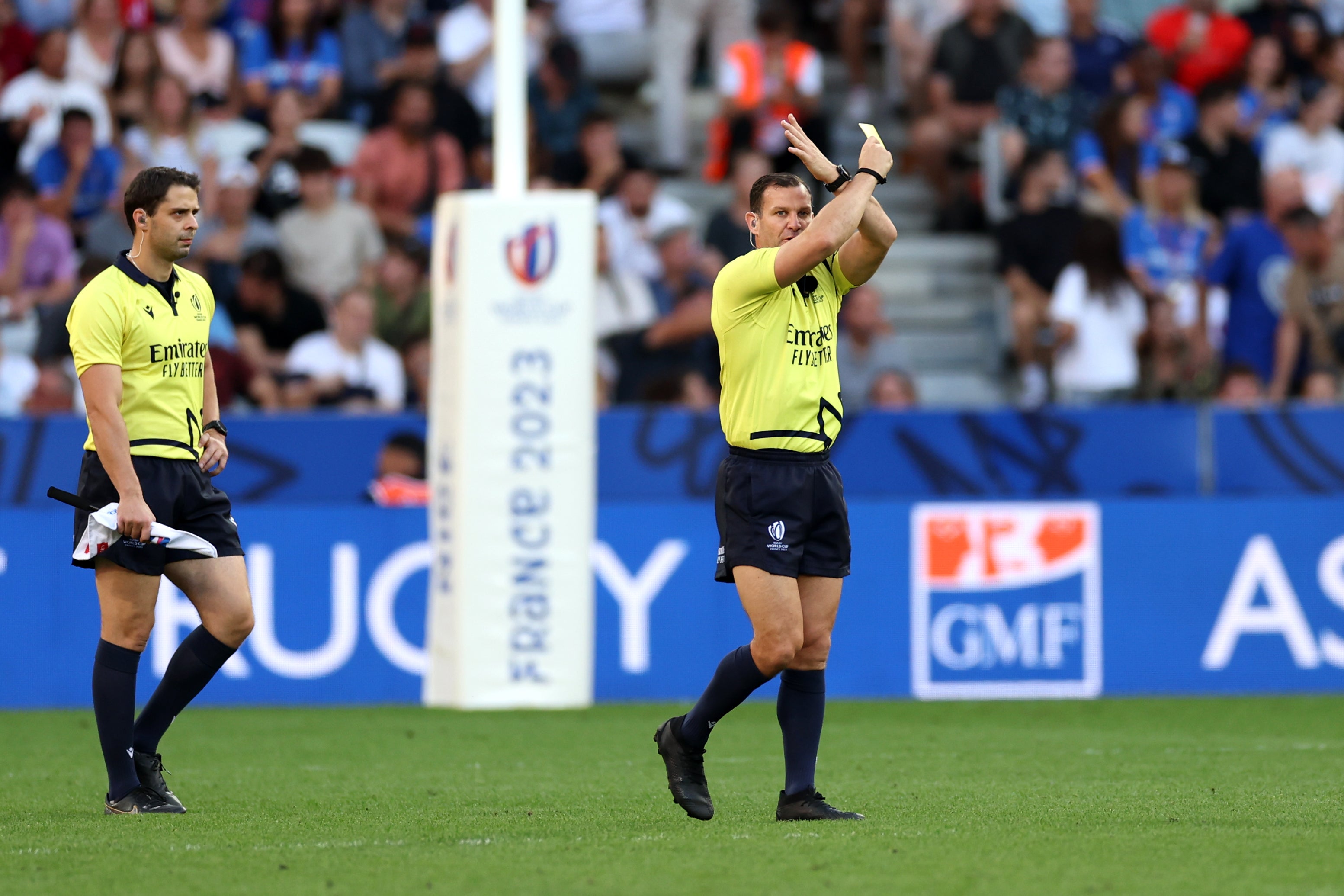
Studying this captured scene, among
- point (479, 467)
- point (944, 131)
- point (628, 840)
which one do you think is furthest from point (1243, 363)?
point (628, 840)

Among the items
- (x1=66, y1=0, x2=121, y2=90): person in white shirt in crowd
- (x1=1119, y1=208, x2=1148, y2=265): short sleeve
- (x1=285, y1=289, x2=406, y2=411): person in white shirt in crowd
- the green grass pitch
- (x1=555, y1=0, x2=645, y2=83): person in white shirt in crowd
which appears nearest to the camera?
the green grass pitch

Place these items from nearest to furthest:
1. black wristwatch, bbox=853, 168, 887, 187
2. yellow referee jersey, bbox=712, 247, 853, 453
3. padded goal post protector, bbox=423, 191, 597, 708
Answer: black wristwatch, bbox=853, 168, 887, 187, yellow referee jersey, bbox=712, 247, 853, 453, padded goal post protector, bbox=423, 191, 597, 708

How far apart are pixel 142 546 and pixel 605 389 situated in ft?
22.9

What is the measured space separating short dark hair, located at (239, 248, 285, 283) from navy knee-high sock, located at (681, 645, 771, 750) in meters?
7.80

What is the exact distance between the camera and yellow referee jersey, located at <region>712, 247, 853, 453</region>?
646 cm

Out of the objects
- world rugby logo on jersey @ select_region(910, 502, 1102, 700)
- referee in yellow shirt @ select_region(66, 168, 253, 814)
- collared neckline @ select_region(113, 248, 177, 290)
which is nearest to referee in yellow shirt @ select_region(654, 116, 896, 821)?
referee in yellow shirt @ select_region(66, 168, 253, 814)

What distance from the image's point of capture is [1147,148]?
16.5m

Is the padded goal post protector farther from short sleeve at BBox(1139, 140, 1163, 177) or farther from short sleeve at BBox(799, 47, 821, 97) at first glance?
short sleeve at BBox(1139, 140, 1163, 177)

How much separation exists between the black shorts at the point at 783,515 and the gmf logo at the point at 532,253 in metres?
4.48

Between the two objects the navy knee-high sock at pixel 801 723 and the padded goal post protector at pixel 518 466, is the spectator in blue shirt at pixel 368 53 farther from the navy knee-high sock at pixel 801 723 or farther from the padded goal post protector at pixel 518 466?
the navy knee-high sock at pixel 801 723

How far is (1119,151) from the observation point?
16266 millimetres

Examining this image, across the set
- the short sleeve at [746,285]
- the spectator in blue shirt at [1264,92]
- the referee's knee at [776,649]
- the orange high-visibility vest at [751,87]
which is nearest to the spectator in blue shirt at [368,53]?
the orange high-visibility vest at [751,87]

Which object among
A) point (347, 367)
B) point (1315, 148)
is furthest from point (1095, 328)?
point (347, 367)

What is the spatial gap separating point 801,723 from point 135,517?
7.45 feet
